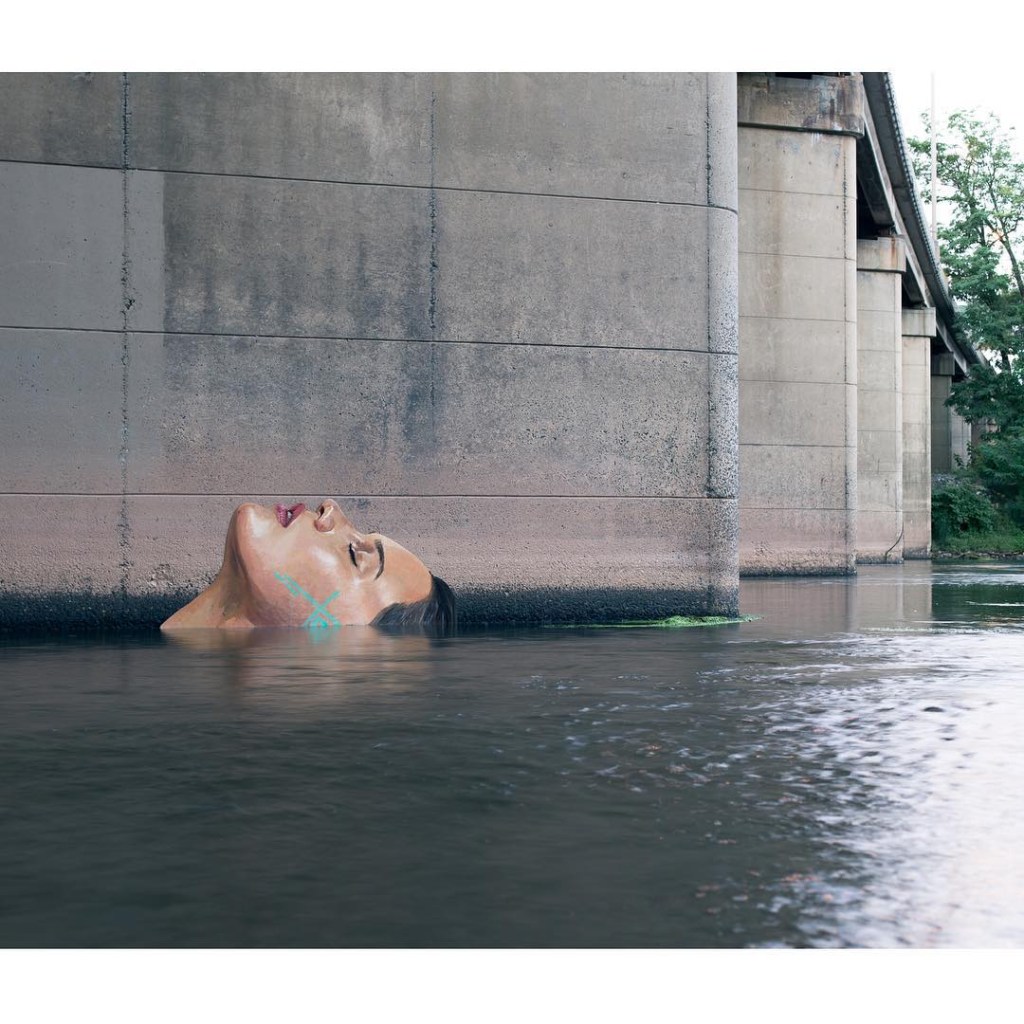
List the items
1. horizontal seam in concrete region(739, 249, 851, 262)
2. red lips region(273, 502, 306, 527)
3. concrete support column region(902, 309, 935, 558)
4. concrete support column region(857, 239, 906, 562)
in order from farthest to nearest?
1. concrete support column region(902, 309, 935, 558)
2. concrete support column region(857, 239, 906, 562)
3. horizontal seam in concrete region(739, 249, 851, 262)
4. red lips region(273, 502, 306, 527)

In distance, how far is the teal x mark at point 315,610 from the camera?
1239 centimetres

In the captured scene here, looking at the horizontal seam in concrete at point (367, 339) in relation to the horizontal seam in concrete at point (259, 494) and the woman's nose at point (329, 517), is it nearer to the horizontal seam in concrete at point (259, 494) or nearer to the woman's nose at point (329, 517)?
the horizontal seam in concrete at point (259, 494)

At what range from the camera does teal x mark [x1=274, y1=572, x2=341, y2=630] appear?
1239 centimetres

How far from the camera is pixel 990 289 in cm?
5872

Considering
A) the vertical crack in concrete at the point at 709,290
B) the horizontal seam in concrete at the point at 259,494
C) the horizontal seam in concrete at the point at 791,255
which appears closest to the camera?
the horizontal seam in concrete at the point at 259,494

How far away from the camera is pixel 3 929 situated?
335 cm

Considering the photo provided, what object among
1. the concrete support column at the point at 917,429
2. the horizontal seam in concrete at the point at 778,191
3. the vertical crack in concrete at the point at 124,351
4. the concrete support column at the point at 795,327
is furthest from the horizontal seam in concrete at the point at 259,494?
the concrete support column at the point at 917,429

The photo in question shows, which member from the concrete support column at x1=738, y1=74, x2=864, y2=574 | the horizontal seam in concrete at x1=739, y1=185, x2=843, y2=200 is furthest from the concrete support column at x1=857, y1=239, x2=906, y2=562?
the horizontal seam in concrete at x1=739, y1=185, x2=843, y2=200

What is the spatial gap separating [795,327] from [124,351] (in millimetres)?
18659

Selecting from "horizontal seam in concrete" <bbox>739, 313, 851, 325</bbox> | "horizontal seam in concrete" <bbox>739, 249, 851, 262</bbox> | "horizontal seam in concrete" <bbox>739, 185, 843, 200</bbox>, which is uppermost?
"horizontal seam in concrete" <bbox>739, 185, 843, 200</bbox>

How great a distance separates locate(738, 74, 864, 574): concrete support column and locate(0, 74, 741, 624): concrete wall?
46.6ft

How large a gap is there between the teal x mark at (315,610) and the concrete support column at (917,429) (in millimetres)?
39262

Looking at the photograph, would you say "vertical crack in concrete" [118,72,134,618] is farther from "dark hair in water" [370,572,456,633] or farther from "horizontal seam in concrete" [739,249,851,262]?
"horizontal seam in concrete" [739,249,851,262]

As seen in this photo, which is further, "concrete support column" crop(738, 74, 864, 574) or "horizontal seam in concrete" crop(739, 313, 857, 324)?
"horizontal seam in concrete" crop(739, 313, 857, 324)
